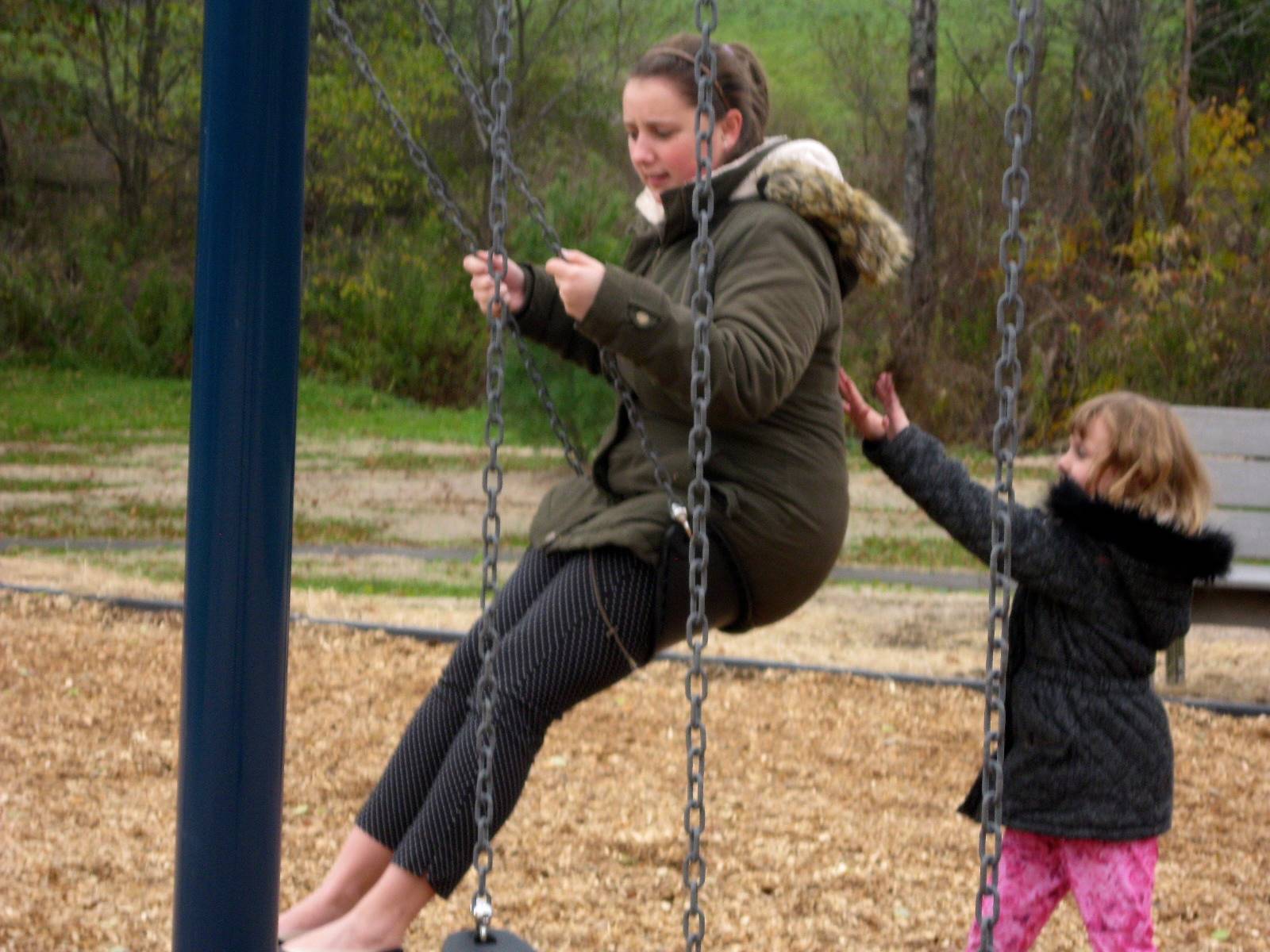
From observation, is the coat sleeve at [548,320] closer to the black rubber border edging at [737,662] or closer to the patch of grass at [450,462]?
the black rubber border edging at [737,662]

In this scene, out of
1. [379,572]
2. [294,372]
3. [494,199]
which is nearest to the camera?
[494,199]

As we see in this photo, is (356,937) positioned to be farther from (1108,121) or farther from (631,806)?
(1108,121)

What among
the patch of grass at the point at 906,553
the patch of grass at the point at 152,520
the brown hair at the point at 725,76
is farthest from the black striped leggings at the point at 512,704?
the patch of grass at the point at 152,520

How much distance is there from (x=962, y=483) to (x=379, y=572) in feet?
17.0

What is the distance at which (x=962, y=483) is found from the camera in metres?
2.22

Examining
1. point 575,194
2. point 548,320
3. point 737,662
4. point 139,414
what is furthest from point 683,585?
point 139,414

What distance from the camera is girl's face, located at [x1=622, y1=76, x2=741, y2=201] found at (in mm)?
2115

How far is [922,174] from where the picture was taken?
11016 mm

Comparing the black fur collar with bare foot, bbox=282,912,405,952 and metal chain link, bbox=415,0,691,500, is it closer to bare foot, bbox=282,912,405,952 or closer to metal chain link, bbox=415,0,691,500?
metal chain link, bbox=415,0,691,500

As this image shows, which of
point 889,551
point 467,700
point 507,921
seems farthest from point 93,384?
point 467,700

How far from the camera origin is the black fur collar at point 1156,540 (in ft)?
7.14

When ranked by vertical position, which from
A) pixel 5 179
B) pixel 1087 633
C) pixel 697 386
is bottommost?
pixel 1087 633

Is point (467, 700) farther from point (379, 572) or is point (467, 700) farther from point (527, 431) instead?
point (527, 431)

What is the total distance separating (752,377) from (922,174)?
9.54 meters
